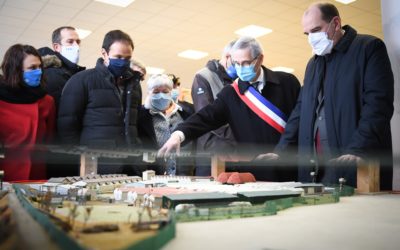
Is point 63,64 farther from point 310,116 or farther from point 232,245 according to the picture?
point 232,245

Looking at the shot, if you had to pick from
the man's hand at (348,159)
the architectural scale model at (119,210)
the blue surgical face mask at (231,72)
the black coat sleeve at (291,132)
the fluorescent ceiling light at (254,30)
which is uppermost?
the fluorescent ceiling light at (254,30)

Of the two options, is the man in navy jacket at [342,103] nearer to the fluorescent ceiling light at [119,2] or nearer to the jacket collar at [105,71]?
the jacket collar at [105,71]

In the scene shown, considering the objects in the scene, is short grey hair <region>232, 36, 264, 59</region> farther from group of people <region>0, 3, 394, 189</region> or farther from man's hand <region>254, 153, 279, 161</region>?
man's hand <region>254, 153, 279, 161</region>

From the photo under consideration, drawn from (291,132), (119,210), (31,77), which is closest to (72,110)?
(31,77)

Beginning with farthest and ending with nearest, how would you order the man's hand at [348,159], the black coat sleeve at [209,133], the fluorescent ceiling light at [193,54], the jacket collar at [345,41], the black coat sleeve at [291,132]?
the fluorescent ceiling light at [193,54] < the black coat sleeve at [209,133] < the black coat sleeve at [291,132] < the jacket collar at [345,41] < the man's hand at [348,159]

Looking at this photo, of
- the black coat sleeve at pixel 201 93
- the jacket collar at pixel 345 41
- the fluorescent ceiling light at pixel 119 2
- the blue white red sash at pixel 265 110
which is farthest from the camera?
the fluorescent ceiling light at pixel 119 2

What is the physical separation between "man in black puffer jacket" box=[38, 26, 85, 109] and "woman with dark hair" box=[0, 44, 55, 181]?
0.18 metres

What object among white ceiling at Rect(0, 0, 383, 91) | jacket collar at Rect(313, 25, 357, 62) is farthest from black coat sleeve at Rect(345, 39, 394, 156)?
white ceiling at Rect(0, 0, 383, 91)

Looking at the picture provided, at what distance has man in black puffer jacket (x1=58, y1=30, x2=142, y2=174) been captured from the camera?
9.16 feet

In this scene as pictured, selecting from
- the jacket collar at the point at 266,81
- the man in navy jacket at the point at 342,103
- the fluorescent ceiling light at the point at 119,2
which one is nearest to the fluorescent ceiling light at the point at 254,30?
the fluorescent ceiling light at the point at 119,2

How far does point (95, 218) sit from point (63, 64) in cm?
238

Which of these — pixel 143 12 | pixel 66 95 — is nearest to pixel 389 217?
pixel 66 95

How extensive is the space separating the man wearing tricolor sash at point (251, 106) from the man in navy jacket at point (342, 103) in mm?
198

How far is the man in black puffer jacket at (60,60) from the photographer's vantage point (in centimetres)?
308
